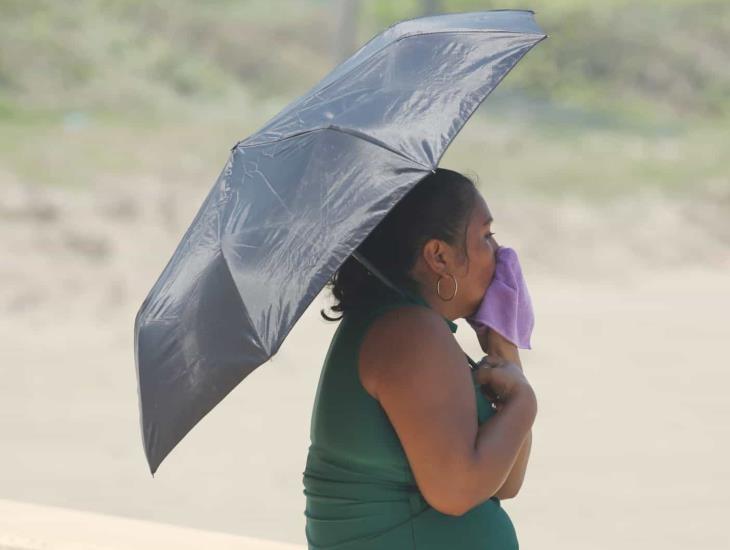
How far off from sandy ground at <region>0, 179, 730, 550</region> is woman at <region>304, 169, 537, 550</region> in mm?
638

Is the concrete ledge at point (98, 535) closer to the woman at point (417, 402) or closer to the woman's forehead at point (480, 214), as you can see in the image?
the woman at point (417, 402)

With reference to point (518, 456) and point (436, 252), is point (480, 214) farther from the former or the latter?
point (518, 456)

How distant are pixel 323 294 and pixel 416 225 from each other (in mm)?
844

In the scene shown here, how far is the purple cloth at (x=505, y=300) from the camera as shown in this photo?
2072 mm

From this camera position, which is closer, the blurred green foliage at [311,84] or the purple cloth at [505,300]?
the purple cloth at [505,300]

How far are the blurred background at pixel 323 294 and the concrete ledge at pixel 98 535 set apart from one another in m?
2.02

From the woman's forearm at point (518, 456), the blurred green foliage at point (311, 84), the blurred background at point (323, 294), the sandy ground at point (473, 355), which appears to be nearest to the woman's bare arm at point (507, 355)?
the woman's forearm at point (518, 456)

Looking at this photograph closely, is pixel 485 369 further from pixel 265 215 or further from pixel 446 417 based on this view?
pixel 265 215

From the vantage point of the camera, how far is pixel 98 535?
10.5 feet

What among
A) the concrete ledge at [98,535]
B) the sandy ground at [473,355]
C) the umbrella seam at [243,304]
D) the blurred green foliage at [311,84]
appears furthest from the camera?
the blurred green foliage at [311,84]

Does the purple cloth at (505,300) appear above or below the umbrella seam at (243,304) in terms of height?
above

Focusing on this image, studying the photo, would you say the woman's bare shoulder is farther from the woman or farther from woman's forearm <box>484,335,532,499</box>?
woman's forearm <box>484,335,532,499</box>

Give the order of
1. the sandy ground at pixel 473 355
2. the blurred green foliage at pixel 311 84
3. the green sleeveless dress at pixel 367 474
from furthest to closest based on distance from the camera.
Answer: the blurred green foliage at pixel 311 84, the sandy ground at pixel 473 355, the green sleeveless dress at pixel 367 474

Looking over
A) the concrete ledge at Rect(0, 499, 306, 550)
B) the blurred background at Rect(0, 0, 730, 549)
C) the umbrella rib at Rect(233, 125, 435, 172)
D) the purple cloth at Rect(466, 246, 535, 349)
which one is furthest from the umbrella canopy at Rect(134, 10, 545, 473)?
the blurred background at Rect(0, 0, 730, 549)
